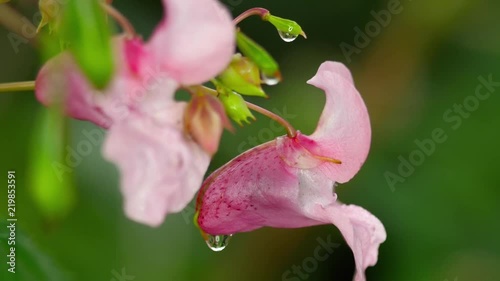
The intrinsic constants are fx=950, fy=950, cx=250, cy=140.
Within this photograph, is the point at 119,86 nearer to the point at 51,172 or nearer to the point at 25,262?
the point at 51,172

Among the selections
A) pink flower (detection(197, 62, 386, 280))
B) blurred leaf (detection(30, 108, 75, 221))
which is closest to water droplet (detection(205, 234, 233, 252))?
pink flower (detection(197, 62, 386, 280))

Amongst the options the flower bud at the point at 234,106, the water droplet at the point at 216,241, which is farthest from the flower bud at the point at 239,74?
the water droplet at the point at 216,241

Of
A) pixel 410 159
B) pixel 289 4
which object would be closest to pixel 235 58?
pixel 410 159

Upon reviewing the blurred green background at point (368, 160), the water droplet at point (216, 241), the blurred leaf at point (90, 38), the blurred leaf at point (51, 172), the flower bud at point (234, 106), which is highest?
the blurred leaf at point (90, 38)

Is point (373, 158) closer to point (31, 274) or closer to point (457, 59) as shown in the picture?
point (457, 59)

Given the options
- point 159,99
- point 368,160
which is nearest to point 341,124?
point 159,99

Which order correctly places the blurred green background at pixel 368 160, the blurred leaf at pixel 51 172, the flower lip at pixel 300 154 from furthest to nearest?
the blurred green background at pixel 368 160 < the flower lip at pixel 300 154 < the blurred leaf at pixel 51 172

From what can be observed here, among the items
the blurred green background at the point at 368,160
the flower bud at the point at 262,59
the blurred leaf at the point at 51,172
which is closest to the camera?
the blurred leaf at the point at 51,172

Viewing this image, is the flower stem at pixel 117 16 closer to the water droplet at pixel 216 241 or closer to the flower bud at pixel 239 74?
the flower bud at pixel 239 74
